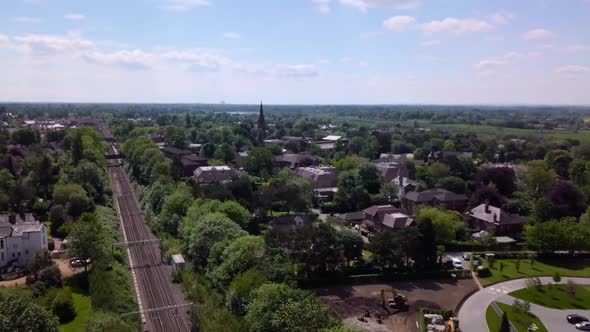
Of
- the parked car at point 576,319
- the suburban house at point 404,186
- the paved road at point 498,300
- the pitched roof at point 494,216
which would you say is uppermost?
the suburban house at point 404,186

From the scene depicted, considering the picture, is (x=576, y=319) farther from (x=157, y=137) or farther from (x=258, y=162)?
(x=157, y=137)

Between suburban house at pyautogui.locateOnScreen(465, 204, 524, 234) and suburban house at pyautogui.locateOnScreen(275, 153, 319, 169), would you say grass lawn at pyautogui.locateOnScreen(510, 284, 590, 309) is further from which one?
suburban house at pyautogui.locateOnScreen(275, 153, 319, 169)

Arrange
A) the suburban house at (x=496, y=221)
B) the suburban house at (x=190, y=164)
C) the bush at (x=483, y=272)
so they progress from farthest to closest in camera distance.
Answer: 1. the suburban house at (x=190, y=164)
2. the suburban house at (x=496, y=221)
3. the bush at (x=483, y=272)

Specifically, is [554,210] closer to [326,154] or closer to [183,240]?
[183,240]

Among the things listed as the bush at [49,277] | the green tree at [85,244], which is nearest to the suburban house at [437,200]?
the green tree at [85,244]

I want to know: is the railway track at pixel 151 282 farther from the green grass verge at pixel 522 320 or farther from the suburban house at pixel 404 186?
the suburban house at pixel 404 186

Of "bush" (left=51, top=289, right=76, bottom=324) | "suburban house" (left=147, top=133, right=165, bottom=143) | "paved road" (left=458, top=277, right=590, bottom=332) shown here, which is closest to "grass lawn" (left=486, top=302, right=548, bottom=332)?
"paved road" (left=458, top=277, right=590, bottom=332)

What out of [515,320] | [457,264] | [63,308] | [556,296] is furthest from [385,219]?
[63,308]
